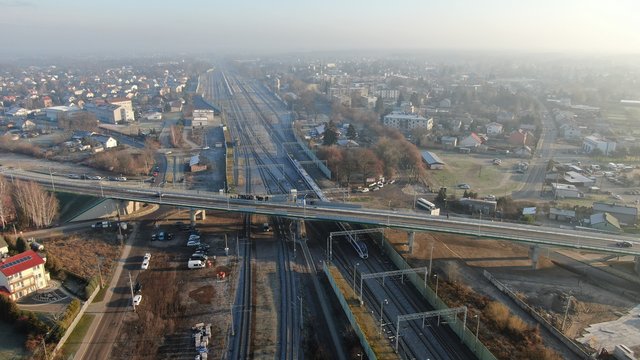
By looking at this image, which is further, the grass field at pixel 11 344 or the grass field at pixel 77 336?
the grass field at pixel 77 336

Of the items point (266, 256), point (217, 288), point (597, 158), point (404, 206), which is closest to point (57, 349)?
point (217, 288)

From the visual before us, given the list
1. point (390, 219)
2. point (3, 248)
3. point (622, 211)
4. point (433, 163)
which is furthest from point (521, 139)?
point (3, 248)

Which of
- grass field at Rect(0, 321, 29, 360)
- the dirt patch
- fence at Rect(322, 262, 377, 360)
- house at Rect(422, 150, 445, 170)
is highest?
house at Rect(422, 150, 445, 170)

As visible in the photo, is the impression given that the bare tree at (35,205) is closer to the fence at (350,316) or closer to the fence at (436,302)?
the fence at (350,316)

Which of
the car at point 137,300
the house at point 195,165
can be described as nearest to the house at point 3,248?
the car at point 137,300

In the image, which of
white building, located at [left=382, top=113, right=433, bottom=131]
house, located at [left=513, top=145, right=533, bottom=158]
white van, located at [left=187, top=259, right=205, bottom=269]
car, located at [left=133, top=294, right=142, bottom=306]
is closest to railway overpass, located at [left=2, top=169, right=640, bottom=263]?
white van, located at [left=187, top=259, right=205, bottom=269]

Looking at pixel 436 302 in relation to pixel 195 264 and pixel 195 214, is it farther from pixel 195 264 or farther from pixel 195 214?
pixel 195 214

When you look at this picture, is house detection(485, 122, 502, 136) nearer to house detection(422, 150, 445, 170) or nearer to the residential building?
the residential building
